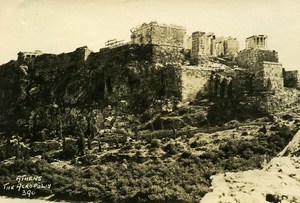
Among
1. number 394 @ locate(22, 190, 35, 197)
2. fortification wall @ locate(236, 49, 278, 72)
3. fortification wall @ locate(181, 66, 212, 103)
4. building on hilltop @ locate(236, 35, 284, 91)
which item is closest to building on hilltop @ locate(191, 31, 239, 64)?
fortification wall @ locate(181, 66, 212, 103)

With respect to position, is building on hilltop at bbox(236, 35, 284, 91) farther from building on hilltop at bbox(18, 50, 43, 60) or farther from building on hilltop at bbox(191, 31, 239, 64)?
building on hilltop at bbox(18, 50, 43, 60)

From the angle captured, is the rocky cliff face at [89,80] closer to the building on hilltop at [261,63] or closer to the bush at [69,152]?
the building on hilltop at [261,63]

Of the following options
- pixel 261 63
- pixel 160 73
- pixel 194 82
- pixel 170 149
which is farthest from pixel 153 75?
pixel 170 149

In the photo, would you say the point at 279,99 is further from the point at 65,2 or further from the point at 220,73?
the point at 65,2

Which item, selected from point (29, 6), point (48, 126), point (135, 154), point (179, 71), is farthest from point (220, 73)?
point (29, 6)

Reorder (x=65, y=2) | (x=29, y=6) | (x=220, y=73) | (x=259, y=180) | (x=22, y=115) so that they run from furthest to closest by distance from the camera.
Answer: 1. (x=22, y=115)
2. (x=220, y=73)
3. (x=29, y=6)
4. (x=65, y=2)
5. (x=259, y=180)

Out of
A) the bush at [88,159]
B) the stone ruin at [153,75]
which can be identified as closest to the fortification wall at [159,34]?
the stone ruin at [153,75]
